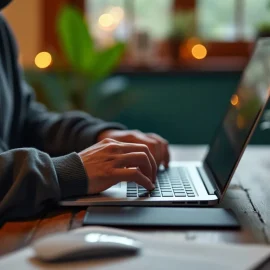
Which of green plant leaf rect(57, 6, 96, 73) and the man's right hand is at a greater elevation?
green plant leaf rect(57, 6, 96, 73)

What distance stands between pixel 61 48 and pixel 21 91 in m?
1.34

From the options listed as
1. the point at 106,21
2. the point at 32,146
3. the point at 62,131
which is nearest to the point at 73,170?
the point at 62,131

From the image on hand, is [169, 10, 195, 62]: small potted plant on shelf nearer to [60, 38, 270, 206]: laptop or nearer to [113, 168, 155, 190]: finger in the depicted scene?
[60, 38, 270, 206]: laptop

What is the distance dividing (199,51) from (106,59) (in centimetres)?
60

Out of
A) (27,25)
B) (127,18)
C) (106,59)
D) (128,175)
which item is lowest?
(128,175)

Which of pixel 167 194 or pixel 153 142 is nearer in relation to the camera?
pixel 167 194

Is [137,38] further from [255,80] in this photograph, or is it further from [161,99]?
[255,80]

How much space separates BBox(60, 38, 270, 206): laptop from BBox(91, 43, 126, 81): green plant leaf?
1.22 meters

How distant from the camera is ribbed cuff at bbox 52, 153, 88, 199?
3.00 feet

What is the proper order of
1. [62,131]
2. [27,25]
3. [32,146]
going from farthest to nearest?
[27,25] < [32,146] < [62,131]

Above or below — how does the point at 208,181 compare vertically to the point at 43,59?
below

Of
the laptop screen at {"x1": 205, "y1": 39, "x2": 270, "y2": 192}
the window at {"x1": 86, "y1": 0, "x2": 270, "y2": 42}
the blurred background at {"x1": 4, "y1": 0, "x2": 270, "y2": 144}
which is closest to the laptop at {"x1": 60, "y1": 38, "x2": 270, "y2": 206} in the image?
the laptop screen at {"x1": 205, "y1": 39, "x2": 270, "y2": 192}

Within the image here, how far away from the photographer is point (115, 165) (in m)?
0.95

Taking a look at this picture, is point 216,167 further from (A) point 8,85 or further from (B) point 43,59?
(B) point 43,59
